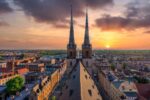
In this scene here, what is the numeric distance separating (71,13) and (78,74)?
40.1 m

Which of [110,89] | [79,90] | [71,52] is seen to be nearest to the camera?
[79,90]

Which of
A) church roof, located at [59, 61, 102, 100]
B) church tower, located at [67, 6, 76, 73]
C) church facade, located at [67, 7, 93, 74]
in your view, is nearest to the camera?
church roof, located at [59, 61, 102, 100]

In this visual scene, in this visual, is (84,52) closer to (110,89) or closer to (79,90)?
(110,89)

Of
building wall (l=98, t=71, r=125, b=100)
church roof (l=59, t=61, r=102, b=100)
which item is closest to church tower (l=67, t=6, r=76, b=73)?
building wall (l=98, t=71, r=125, b=100)

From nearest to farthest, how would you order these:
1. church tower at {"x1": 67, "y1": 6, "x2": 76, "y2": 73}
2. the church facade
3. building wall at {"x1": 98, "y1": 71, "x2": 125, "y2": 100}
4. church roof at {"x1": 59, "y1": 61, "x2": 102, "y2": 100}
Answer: church roof at {"x1": 59, "y1": 61, "x2": 102, "y2": 100}, building wall at {"x1": 98, "y1": 71, "x2": 125, "y2": 100}, church tower at {"x1": 67, "y1": 6, "x2": 76, "y2": 73}, the church facade

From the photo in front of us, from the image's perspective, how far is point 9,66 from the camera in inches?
5074

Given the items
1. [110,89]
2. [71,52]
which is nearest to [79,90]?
[110,89]

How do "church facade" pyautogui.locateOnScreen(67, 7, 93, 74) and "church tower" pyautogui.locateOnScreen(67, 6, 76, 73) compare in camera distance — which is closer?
"church tower" pyautogui.locateOnScreen(67, 6, 76, 73)

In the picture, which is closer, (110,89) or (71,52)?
(110,89)

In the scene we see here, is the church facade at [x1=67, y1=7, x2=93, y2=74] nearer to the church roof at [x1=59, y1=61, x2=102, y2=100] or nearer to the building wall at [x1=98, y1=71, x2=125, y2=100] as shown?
the building wall at [x1=98, y1=71, x2=125, y2=100]

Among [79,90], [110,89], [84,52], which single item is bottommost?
[110,89]

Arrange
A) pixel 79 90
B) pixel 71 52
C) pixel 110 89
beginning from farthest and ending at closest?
1. pixel 71 52
2. pixel 110 89
3. pixel 79 90

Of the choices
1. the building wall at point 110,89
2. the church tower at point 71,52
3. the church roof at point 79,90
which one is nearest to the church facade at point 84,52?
the church tower at point 71,52

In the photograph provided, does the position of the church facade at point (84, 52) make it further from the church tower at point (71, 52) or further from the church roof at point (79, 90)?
the church roof at point (79, 90)
